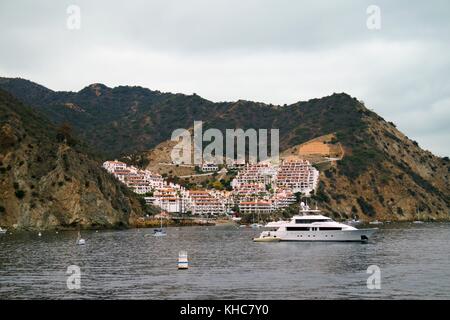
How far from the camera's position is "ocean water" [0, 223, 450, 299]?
44812 mm

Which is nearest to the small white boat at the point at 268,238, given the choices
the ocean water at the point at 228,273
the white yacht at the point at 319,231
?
the white yacht at the point at 319,231

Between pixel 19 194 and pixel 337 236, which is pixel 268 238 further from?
pixel 19 194

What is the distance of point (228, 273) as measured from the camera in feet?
188

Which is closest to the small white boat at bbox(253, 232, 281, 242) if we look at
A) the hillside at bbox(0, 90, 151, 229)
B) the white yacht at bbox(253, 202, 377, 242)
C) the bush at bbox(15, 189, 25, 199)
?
the white yacht at bbox(253, 202, 377, 242)

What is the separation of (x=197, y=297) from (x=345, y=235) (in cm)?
6337

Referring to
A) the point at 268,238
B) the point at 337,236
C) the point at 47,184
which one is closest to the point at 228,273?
the point at 337,236

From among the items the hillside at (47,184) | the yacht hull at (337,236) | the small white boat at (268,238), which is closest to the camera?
the yacht hull at (337,236)

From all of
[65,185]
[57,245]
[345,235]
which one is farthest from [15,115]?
[345,235]

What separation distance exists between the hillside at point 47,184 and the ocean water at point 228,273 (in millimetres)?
55130

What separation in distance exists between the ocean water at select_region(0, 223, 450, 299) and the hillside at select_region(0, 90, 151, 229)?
2170 inches

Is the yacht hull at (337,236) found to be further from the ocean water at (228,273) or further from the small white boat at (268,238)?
the ocean water at (228,273)

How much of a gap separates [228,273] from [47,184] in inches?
4060

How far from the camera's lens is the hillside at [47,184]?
143m

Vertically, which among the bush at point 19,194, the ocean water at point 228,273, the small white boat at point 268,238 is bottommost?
the ocean water at point 228,273
